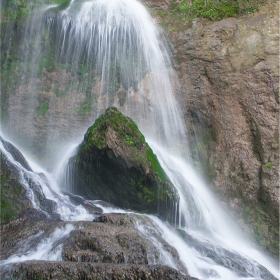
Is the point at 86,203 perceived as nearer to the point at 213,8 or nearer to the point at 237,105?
the point at 237,105

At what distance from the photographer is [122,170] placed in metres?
6.32

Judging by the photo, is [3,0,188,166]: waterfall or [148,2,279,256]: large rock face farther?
[3,0,188,166]: waterfall

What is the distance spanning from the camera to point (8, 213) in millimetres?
4961

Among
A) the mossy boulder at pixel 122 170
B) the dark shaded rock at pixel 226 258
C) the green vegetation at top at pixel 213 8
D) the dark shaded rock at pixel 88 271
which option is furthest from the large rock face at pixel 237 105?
the dark shaded rock at pixel 88 271

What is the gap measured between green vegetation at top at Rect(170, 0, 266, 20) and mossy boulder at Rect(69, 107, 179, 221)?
5653 mm

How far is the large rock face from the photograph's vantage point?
26.2 ft

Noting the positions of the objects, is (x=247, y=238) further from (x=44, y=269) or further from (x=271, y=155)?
(x=44, y=269)

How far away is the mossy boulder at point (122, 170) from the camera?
6.30 metres

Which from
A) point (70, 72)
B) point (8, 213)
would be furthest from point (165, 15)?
point (8, 213)

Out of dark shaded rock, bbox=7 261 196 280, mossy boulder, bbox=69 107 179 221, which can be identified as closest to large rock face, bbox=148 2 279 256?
mossy boulder, bbox=69 107 179 221

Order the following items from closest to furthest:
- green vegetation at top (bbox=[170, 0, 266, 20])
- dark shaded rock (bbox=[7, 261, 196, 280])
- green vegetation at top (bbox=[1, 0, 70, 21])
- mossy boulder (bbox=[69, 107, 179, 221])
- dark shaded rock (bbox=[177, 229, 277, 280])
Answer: dark shaded rock (bbox=[7, 261, 196, 280]), dark shaded rock (bbox=[177, 229, 277, 280]), mossy boulder (bbox=[69, 107, 179, 221]), green vegetation at top (bbox=[1, 0, 70, 21]), green vegetation at top (bbox=[170, 0, 266, 20])

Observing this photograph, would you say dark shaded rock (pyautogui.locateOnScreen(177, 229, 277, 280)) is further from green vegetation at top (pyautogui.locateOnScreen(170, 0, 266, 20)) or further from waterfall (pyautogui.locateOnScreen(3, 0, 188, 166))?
green vegetation at top (pyautogui.locateOnScreen(170, 0, 266, 20))

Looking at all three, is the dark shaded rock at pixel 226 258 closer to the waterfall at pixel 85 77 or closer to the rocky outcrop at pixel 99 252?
the rocky outcrop at pixel 99 252

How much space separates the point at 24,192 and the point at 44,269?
2455 millimetres
